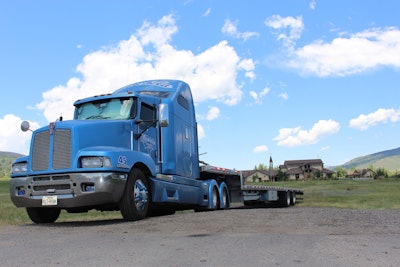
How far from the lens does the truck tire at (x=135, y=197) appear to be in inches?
351

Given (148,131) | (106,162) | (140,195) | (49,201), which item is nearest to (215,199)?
(148,131)

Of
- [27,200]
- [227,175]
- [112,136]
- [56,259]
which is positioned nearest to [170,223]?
[112,136]

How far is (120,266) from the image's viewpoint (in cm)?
443

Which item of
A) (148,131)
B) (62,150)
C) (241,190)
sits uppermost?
(148,131)

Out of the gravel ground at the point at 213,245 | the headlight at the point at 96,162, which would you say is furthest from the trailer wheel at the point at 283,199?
the headlight at the point at 96,162

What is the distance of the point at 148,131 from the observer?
1048 cm

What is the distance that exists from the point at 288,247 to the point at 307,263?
886mm

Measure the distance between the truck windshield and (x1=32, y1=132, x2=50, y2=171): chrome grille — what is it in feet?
4.71

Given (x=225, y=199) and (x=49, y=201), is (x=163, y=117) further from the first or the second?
(x=225, y=199)

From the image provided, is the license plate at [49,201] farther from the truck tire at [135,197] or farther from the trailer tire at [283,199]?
the trailer tire at [283,199]

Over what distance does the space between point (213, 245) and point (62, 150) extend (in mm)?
4437

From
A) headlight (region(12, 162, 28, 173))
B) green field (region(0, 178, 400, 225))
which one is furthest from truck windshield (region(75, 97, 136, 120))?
green field (region(0, 178, 400, 225))

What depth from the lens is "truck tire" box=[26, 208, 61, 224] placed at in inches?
388

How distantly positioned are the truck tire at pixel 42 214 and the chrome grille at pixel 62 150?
6.00 feet
